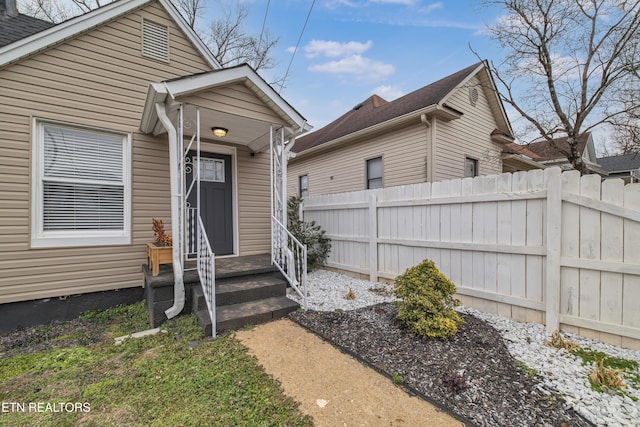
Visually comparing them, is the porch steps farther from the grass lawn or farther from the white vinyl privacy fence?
the white vinyl privacy fence

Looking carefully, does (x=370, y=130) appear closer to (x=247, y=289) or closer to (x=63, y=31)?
(x=247, y=289)

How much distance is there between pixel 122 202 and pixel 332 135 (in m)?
7.34

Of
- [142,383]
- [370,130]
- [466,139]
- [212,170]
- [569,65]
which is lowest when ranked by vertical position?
[142,383]

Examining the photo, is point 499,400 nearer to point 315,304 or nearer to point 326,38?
point 315,304

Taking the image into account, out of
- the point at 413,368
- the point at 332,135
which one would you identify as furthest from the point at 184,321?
the point at 332,135

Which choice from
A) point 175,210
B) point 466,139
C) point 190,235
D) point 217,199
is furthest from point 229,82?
point 466,139

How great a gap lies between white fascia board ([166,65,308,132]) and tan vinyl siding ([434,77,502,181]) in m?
4.64

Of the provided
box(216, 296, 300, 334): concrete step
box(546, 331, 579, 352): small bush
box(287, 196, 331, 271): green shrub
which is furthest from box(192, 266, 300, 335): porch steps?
box(546, 331, 579, 352): small bush

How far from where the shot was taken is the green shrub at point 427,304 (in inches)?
115

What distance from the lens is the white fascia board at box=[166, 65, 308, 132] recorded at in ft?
11.5

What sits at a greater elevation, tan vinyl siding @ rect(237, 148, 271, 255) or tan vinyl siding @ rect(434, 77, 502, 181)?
tan vinyl siding @ rect(434, 77, 502, 181)

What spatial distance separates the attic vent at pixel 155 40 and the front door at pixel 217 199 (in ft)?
5.89

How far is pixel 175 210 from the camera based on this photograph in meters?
3.75

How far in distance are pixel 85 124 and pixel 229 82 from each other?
2377 mm
